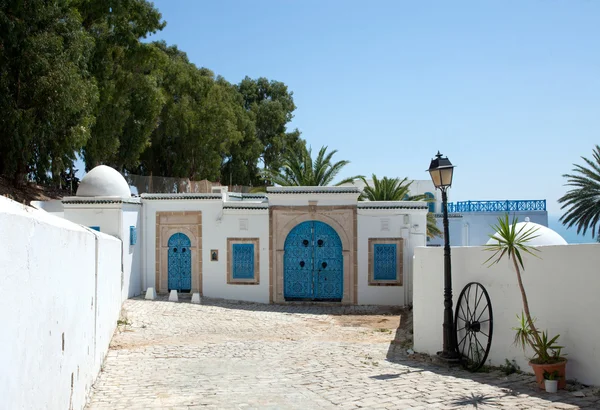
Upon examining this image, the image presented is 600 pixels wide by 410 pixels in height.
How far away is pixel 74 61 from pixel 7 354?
65.6ft

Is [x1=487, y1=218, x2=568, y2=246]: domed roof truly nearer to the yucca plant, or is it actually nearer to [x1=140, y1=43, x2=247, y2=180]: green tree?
the yucca plant

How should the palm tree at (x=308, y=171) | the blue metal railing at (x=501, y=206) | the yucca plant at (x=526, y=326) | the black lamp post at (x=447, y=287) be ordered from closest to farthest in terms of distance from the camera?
the yucca plant at (x=526, y=326)
the black lamp post at (x=447, y=287)
the palm tree at (x=308, y=171)
the blue metal railing at (x=501, y=206)

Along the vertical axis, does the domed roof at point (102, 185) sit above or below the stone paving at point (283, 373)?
above

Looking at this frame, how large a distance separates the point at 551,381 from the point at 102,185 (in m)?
14.2

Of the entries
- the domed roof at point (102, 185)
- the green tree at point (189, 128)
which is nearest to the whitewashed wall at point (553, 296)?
the domed roof at point (102, 185)

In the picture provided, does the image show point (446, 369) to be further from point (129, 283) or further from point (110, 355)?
point (129, 283)

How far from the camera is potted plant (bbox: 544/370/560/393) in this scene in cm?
643

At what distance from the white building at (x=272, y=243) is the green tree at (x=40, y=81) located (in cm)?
418

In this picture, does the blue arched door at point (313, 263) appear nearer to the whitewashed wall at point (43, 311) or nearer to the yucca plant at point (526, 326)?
the yucca plant at point (526, 326)

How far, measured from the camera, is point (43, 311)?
3846 millimetres

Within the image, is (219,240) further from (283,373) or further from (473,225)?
(473,225)

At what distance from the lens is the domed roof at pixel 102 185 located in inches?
679

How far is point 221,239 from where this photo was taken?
701 inches

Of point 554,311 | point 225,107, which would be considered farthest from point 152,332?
point 225,107
